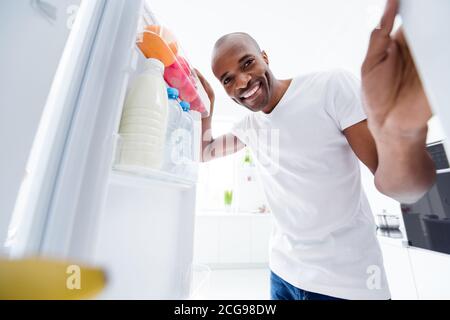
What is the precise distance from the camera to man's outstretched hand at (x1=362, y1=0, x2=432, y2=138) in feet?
0.70

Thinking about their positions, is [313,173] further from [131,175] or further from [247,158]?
[247,158]

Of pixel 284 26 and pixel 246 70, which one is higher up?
pixel 284 26

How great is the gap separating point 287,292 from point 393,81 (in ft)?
2.39

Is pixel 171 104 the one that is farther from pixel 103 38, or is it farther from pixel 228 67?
pixel 228 67

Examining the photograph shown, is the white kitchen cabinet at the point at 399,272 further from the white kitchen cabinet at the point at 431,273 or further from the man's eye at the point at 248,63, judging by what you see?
the man's eye at the point at 248,63

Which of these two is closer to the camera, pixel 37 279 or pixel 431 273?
pixel 37 279

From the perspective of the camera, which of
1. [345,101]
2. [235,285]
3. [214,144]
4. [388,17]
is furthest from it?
[235,285]

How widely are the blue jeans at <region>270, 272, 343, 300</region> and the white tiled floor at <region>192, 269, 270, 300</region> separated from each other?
3.48ft

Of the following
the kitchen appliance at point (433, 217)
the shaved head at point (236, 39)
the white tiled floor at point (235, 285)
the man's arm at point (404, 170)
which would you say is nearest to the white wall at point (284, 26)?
the shaved head at point (236, 39)

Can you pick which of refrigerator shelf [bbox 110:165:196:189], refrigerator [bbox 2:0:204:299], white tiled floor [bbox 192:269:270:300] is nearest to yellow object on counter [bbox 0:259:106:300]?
refrigerator [bbox 2:0:204:299]

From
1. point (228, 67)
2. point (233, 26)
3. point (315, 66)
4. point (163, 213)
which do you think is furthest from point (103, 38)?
point (315, 66)

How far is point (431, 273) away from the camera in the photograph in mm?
1141

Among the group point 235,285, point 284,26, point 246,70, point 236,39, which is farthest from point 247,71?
point 235,285

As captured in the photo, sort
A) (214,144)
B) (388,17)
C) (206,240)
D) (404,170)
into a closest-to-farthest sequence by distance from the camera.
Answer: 1. (388,17)
2. (404,170)
3. (214,144)
4. (206,240)
